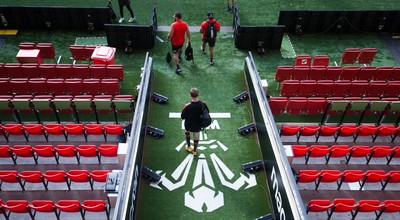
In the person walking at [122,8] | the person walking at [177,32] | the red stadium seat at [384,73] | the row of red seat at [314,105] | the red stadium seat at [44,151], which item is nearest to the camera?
the red stadium seat at [44,151]

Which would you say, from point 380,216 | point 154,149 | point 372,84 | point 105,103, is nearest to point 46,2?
point 105,103

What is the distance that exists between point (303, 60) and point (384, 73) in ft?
8.74

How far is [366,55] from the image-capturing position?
1288 cm

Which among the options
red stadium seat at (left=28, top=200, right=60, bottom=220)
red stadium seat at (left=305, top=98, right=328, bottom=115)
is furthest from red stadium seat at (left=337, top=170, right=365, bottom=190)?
red stadium seat at (left=28, top=200, right=60, bottom=220)

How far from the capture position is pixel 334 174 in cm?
823

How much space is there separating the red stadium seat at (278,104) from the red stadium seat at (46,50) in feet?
25.9

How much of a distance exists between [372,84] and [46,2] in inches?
551

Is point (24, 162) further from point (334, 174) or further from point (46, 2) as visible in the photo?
point (46, 2)

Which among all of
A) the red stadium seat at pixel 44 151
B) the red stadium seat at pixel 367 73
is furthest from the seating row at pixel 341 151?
the red stadium seat at pixel 44 151

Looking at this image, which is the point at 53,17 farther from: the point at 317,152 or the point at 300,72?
the point at 317,152

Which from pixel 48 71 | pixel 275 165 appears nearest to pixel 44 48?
pixel 48 71

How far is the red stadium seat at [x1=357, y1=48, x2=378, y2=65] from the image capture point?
12750mm

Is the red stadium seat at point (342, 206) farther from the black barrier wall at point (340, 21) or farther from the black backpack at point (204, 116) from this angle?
the black barrier wall at point (340, 21)

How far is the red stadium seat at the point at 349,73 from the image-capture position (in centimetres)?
1191
